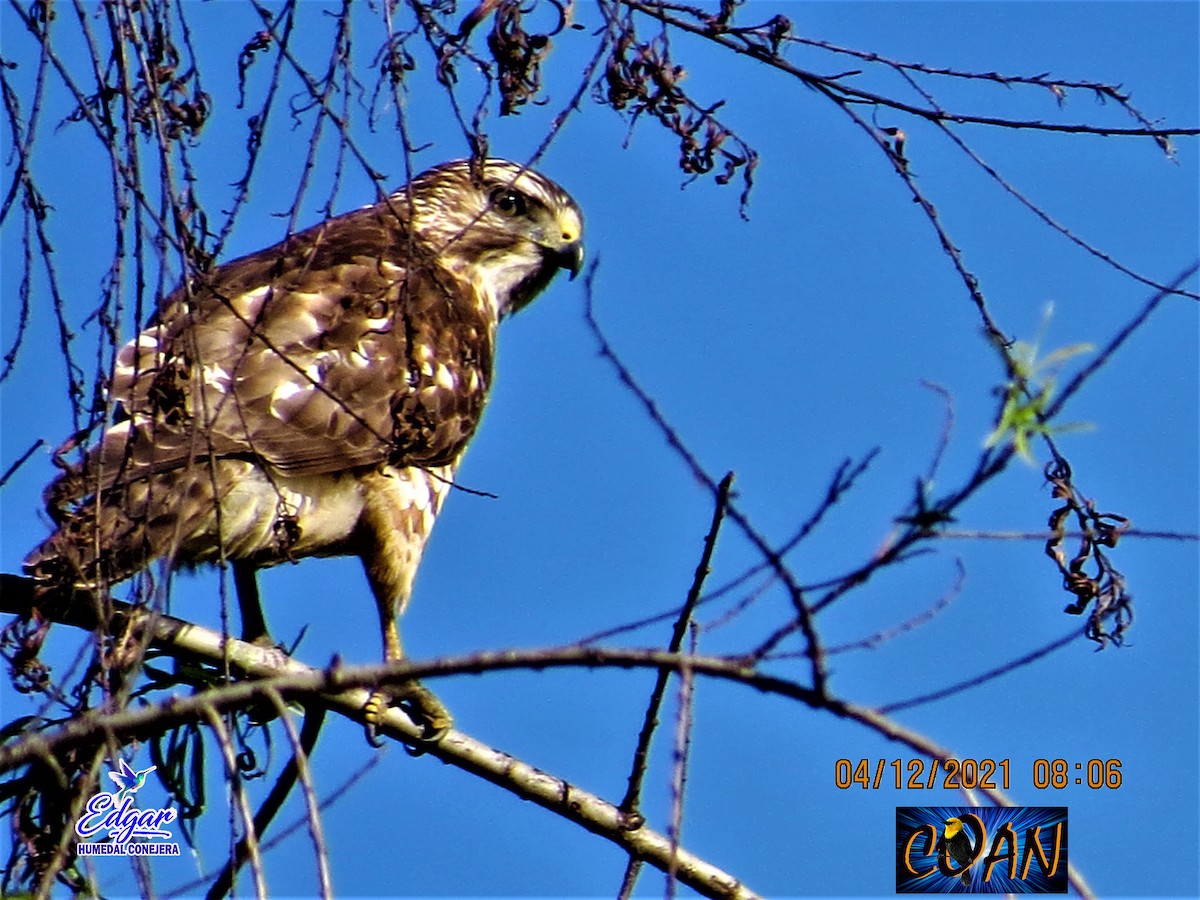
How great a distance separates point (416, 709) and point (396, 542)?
557 millimetres

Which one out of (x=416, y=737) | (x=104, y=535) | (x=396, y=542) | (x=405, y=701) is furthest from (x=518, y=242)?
(x=104, y=535)

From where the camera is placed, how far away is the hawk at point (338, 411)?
3.41 metres

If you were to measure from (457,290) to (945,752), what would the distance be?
164 inches

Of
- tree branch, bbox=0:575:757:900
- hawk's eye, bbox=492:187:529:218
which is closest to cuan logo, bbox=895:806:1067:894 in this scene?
tree branch, bbox=0:575:757:900

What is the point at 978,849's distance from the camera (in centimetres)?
334

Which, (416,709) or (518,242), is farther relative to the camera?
(518,242)

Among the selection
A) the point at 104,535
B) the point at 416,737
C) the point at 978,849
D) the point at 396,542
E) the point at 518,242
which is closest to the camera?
the point at 104,535

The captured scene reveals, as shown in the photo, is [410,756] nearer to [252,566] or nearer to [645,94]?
[252,566]

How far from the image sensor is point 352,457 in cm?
454

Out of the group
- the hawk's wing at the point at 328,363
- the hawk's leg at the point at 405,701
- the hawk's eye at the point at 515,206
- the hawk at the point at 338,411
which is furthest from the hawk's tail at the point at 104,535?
the hawk's eye at the point at 515,206

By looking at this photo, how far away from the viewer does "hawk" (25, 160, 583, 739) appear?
341 cm

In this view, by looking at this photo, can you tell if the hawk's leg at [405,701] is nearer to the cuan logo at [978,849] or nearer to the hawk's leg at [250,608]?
the hawk's leg at [250,608]

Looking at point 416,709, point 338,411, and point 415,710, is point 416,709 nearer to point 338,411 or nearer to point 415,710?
point 415,710

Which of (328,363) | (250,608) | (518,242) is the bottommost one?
(250,608)
